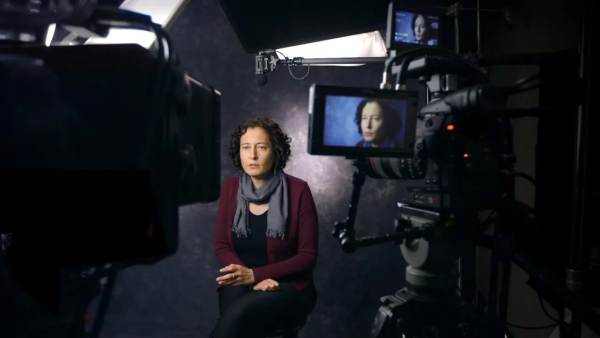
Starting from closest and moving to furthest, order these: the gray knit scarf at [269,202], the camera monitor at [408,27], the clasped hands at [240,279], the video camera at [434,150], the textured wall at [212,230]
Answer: the video camera at [434,150], the camera monitor at [408,27], the clasped hands at [240,279], the gray knit scarf at [269,202], the textured wall at [212,230]

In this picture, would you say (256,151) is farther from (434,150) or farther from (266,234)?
(434,150)

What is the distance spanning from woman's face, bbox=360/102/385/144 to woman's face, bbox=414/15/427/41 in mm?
646

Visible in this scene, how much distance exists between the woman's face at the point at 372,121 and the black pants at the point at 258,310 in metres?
0.86

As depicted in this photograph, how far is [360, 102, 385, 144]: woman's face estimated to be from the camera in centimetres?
112

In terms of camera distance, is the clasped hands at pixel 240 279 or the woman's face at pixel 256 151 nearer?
the clasped hands at pixel 240 279

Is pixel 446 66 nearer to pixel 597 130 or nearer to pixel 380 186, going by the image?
pixel 597 130

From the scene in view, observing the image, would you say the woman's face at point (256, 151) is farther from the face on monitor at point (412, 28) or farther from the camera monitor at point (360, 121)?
the camera monitor at point (360, 121)

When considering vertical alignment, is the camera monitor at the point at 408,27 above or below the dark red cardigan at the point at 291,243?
above

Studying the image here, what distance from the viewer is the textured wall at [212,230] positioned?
8.93 ft

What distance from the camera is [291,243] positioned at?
1.96 metres

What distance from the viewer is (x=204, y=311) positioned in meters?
2.85

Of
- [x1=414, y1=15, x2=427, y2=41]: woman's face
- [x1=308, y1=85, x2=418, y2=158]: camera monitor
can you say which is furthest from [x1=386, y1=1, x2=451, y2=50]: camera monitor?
[x1=308, y1=85, x2=418, y2=158]: camera monitor

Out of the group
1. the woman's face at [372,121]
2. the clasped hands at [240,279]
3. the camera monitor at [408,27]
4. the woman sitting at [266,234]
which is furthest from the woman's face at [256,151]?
the woman's face at [372,121]

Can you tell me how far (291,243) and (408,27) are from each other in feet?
3.45
